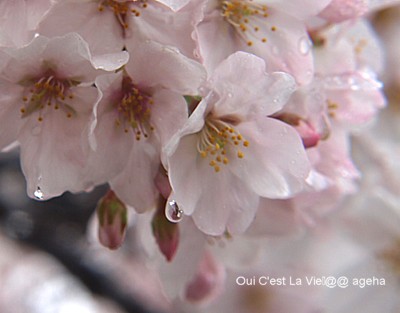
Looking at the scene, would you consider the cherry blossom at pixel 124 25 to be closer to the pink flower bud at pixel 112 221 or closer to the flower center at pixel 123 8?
the flower center at pixel 123 8

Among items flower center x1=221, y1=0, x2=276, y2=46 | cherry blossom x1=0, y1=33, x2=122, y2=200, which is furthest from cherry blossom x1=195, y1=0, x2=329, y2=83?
cherry blossom x1=0, y1=33, x2=122, y2=200

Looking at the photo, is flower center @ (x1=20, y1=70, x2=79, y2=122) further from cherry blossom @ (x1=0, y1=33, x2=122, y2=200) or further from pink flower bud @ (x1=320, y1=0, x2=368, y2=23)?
pink flower bud @ (x1=320, y1=0, x2=368, y2=23)

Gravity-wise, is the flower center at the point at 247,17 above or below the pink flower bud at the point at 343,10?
below

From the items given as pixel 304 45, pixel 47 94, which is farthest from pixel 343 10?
pixel 47 94

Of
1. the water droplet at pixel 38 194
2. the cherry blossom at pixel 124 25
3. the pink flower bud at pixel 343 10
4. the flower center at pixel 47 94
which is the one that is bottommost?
the water droplet at pixel 38 194

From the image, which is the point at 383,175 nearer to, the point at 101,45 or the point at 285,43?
the point at 285,43

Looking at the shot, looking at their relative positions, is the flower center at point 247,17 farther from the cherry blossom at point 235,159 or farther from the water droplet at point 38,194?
the water droplet at point 38,194

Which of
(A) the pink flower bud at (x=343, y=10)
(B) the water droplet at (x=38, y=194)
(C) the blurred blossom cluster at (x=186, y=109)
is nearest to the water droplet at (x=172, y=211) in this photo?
(C) the blurred blossom cluster at (x=186, y=109)
